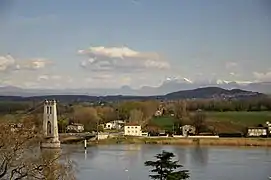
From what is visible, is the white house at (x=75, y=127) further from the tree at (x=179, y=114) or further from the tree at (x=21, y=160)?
the tree at (x=21, y=160)

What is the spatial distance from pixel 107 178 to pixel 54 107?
914 centimetres

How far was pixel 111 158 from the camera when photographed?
11430mm

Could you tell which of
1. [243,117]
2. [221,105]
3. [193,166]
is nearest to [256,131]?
[243,117]

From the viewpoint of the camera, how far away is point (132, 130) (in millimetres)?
18234

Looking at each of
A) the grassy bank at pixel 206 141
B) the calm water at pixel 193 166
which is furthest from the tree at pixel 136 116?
the calm water at pixel 193 166

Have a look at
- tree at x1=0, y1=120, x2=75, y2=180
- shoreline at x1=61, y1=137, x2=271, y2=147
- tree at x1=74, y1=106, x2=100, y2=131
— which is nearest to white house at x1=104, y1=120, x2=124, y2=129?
tree at x1=74, y1=106, x2=100, y2=131

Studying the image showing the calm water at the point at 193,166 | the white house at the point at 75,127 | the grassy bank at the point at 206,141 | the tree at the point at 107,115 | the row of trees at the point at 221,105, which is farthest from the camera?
the tree at the point at 107,115

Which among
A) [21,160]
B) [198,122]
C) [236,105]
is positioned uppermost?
[236,105]

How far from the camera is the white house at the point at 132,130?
709 inches

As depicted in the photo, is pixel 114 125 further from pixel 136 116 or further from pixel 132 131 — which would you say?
pixel 132 131

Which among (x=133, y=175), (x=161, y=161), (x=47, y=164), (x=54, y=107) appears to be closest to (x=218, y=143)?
(x=54, y=107)

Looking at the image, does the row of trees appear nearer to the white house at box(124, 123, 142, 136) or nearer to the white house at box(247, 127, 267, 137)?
the white house at box(247, 127, 267, 137)

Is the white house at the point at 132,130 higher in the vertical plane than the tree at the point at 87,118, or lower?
lower

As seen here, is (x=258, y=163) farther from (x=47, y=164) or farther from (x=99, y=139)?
(x=47, y=164)
